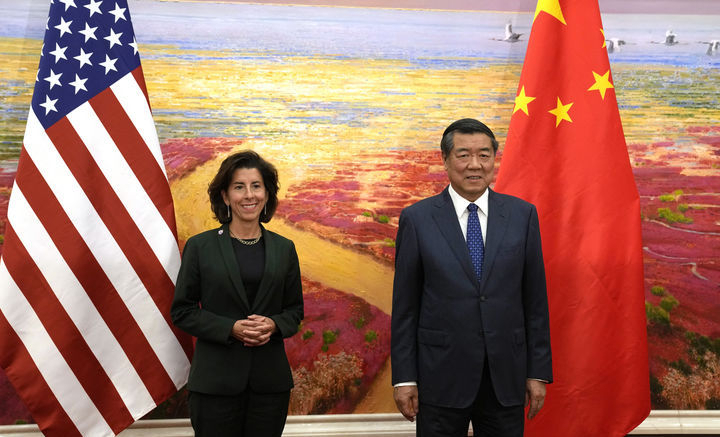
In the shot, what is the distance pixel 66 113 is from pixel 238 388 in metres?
1.12

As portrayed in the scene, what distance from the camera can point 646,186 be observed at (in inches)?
107

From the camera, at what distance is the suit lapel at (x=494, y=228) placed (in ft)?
5.74

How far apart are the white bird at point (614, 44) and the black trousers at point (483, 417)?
5.59 feet

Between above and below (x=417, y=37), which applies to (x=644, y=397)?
below

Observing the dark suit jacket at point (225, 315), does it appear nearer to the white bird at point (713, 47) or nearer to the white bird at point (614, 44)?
the white bird at point (614, 44)

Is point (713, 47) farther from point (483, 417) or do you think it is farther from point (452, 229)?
point (483, 417)

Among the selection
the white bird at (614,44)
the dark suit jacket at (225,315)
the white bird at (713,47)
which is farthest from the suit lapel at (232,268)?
the white bird at (713,47)

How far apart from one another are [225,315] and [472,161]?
2.95ft

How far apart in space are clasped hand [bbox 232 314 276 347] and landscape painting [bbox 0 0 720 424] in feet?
2.34

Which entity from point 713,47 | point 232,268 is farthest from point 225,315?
point 713,47

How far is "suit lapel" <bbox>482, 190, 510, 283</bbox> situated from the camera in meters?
1.75

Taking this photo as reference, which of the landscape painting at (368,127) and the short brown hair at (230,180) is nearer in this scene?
the short brown hair at (230,180)

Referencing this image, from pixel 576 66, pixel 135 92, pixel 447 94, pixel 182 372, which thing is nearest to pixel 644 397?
pixel 576 66

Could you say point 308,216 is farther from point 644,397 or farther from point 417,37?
point 644,397
